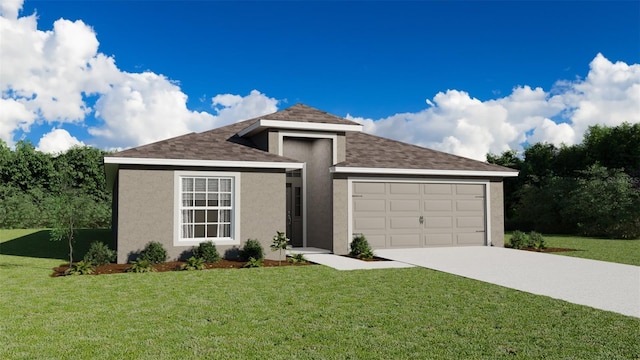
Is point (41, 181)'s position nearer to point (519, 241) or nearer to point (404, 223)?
point (404, 223)

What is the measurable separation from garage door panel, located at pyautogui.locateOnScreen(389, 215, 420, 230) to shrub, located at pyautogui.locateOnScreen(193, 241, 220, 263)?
20.6ft

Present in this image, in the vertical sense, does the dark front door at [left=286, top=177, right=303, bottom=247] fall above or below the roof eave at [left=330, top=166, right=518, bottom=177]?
below

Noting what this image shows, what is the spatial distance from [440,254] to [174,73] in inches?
485

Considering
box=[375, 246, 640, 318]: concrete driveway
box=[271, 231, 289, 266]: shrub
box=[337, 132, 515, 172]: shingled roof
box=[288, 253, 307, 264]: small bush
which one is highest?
box=[337, 132, 515, 172]: shingled roof

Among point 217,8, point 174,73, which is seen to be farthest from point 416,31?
point 174,73

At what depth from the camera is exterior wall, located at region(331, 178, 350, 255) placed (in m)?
16.2

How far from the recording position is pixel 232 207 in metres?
14.1

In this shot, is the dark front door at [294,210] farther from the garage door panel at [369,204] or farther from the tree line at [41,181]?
the tree line at [41,181]

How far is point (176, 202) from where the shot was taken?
13.7m

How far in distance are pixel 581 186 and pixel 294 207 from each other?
16.7 meters

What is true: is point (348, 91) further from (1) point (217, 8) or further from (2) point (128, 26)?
(2) point (128, 26)

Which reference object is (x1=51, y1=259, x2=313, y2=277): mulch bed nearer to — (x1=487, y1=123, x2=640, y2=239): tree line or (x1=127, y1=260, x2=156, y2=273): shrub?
(x1=127, y1=260, x2=156, y2=273): shrub

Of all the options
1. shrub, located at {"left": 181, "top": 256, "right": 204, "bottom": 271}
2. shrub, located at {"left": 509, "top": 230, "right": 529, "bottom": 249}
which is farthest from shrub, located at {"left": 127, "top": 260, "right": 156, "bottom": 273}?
shrub, located at {"left": 509, "top": 230, "right": 529, "bottom": 249}

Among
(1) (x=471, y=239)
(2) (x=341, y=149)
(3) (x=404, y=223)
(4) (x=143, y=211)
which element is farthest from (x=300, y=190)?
(4) (x=143, y=211)
